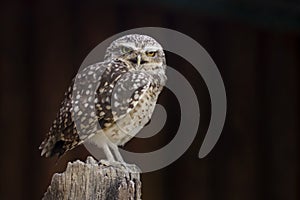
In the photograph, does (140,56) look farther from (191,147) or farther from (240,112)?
(240,112)

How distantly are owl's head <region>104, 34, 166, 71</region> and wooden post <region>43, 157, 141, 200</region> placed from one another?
31 cm

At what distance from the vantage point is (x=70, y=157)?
4836 mm

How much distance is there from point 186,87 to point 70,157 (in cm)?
286

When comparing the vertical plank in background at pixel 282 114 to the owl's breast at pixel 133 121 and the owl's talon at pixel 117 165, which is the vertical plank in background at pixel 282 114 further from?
the owl's talon at pixel 117 165

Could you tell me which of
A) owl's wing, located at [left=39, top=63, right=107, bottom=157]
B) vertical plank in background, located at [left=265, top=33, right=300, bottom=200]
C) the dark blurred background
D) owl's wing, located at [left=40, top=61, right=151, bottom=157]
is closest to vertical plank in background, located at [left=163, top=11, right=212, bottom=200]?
the dark blurred background

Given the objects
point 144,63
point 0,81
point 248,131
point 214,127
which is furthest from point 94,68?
point 248,131

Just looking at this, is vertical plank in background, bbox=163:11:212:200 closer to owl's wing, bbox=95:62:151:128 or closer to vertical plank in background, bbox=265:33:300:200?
vertical plank in background, bbox=265:33:300:200

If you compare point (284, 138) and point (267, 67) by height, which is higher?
point (267, 67)

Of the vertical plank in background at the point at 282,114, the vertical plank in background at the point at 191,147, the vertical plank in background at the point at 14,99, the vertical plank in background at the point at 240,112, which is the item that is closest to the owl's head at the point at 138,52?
the vertical plank in background at the point at 14,99

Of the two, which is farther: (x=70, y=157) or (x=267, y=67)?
(x=267, y=67)

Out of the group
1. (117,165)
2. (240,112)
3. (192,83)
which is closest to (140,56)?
(117,165)

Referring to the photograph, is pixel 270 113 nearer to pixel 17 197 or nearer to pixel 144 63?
pixel 17 197

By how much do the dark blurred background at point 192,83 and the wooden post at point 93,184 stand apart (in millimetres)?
2768

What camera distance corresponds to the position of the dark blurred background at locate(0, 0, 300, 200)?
4781 millimetres
